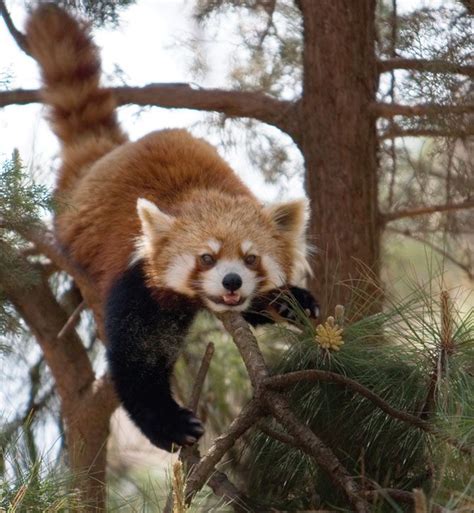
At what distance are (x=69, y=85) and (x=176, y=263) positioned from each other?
4.46 feet

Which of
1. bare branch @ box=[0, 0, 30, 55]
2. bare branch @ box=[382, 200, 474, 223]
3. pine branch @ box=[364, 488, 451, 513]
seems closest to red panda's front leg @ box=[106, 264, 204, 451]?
bare branch @ box=[382, 200, 474, 223]

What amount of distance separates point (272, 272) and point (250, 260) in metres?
0.10

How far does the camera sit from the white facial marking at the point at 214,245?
3.44 metres

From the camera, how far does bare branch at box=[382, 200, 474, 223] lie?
373 centimetres

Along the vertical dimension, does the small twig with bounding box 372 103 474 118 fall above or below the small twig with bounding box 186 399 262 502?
above

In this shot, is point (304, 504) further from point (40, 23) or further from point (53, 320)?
point (40, 23)

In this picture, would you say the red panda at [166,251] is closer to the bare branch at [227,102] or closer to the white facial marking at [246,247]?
the white facial marking at [246,247]

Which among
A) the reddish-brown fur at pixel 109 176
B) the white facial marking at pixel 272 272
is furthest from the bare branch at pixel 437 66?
the white facial marking at pixel 272 272

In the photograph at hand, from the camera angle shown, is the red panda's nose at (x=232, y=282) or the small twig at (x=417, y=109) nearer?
the red panda's nose at (x=232, y=282)

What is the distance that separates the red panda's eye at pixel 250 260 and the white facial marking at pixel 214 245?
0.35ft

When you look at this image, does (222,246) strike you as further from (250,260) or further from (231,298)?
(231,298)

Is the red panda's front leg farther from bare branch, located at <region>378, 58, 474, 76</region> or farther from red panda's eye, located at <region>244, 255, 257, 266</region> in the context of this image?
bare branch, located at <region>378, 58, 474, 76</region>

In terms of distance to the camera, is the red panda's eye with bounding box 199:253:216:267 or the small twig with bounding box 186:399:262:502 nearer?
the small twig with bounding box 186:399:262:502

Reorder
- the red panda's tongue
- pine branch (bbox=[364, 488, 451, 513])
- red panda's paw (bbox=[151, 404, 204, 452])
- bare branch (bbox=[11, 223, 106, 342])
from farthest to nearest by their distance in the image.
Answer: bare branch (bbox=[11, 223, 106, 342]) < the red panda's tongue < red panda's paw (bbox=[151, 404, 204, 452]) < pine branch (bbox=[364, 488, 451, 513])
